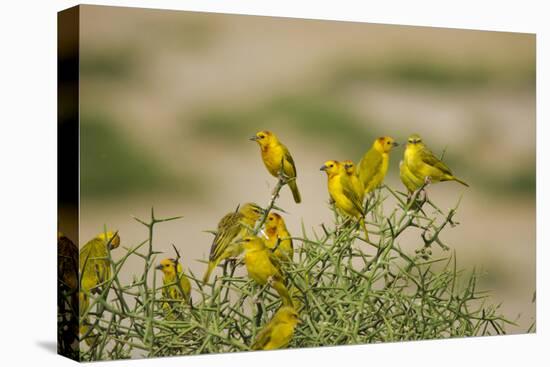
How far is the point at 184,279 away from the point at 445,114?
179 cm

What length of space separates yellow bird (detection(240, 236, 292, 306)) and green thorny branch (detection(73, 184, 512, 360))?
41mm

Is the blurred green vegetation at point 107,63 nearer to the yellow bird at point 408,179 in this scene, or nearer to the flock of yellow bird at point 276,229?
the flock of yellow bird at point 276,229

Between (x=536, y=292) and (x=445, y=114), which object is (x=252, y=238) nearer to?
(x=445, y=114)

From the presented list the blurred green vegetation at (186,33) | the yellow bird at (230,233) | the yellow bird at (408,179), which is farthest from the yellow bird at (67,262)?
the yellow bird at (408,179)

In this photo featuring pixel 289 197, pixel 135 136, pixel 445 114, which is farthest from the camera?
pixel 445 114

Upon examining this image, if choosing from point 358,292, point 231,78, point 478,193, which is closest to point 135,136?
point 231,78

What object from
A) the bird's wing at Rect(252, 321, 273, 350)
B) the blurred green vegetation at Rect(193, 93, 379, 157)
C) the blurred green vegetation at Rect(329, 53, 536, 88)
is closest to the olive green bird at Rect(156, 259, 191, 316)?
the bird's wing at Rect(252, 321, 273, 350)

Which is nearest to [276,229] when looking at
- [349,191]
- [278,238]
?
[278,238]

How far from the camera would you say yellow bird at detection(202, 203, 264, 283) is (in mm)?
6035

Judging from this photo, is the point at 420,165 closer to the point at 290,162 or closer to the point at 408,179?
the point at 408,179

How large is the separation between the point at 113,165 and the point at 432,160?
6.08ft

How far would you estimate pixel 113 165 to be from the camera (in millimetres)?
5773

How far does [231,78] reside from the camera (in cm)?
607

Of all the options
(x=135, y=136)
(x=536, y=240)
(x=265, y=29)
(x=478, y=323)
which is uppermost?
(x=265, y=29)
